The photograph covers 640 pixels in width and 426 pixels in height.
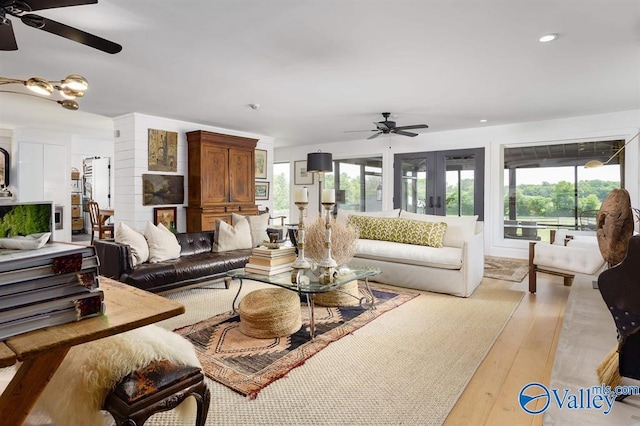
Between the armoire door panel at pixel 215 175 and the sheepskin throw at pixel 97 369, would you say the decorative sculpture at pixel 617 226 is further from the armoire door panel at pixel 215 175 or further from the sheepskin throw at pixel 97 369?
the armoire door panel at pixel 215 175

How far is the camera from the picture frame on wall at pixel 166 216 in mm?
5887

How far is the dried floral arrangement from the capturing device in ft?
11.1

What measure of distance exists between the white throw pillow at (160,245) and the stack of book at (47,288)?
3146 millimetres

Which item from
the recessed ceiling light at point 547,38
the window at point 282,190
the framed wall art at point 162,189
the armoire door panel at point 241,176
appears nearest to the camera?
the recessed ceiling light at point 547,38

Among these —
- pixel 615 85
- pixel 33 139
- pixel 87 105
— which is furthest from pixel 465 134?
pixel 33 139

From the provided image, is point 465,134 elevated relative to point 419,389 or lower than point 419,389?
elevated

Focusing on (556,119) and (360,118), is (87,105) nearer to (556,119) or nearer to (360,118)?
(360,118)

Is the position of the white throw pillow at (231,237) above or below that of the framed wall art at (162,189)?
below

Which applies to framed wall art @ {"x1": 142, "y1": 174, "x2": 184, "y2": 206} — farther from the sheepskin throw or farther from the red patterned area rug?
the sheepskin throw

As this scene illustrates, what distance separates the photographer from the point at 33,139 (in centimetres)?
753

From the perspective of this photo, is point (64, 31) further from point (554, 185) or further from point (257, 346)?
point (554, 185)

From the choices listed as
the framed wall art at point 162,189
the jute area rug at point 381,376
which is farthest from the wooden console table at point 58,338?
the framed wall art at point 162,189

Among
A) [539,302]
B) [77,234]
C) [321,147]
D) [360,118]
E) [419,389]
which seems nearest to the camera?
[419,389]

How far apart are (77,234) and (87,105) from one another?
5.99 meters
